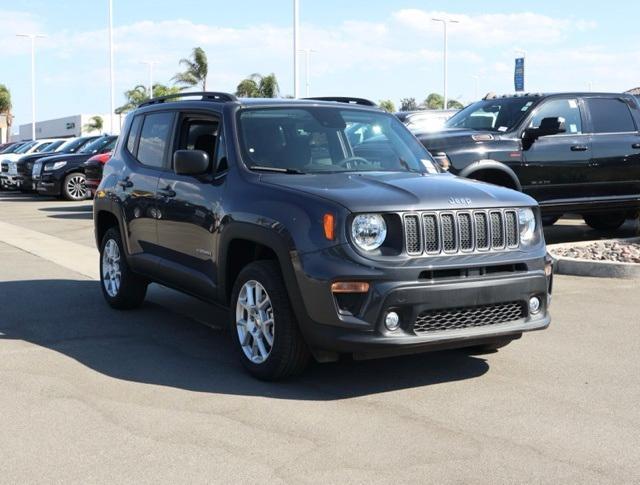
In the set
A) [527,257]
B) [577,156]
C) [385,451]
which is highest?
[577,156]

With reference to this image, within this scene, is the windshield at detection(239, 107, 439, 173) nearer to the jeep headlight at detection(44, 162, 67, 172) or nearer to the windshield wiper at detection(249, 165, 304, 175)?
the windshield wiper at detection(249, 165, 304, 175)

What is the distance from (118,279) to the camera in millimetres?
7824

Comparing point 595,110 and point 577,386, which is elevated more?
point 595,110

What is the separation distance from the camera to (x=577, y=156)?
11203 mm

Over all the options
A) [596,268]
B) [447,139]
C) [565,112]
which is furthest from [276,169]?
[565,112]

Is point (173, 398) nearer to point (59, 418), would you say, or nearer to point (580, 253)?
point (59, 418)

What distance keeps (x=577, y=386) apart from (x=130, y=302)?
4127 millimetres

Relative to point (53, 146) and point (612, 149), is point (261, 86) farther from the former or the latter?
point (612, 149)

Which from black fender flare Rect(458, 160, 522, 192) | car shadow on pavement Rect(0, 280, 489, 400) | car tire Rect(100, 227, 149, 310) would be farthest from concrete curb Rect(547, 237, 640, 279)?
car tire Rect(100, 227, 149, 310)

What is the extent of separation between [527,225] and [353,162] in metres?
1.31

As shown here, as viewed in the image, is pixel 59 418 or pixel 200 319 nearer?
pixel 59 418

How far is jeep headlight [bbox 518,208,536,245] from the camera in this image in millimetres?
5562

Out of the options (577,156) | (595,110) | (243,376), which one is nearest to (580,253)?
(577,156)

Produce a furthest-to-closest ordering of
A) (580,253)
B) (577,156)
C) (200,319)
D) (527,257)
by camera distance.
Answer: (577,156)
(580,253)
(200,319)
(527,257)
